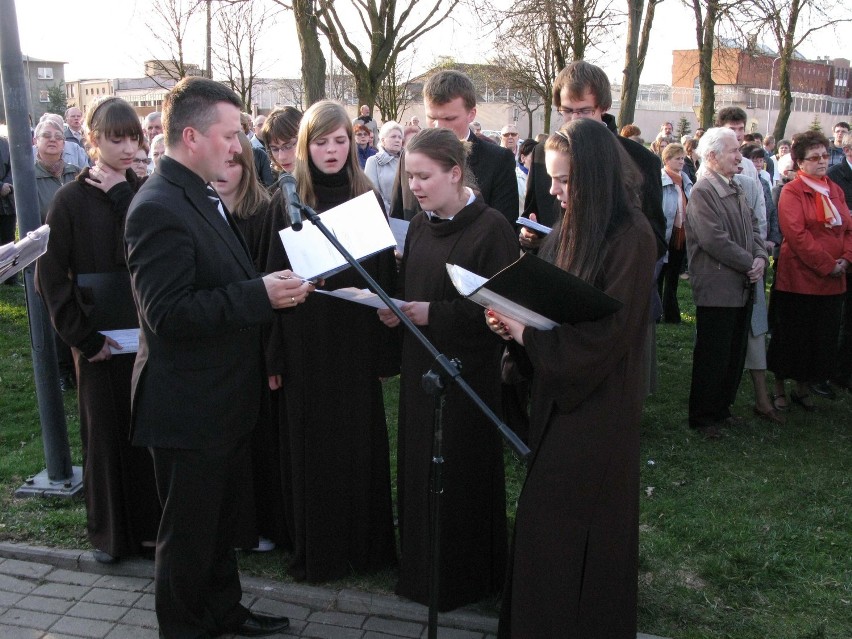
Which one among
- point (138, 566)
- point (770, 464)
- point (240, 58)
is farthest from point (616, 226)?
point (240, 58)

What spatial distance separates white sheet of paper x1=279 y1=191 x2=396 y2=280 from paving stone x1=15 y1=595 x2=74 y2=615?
6.62 feet

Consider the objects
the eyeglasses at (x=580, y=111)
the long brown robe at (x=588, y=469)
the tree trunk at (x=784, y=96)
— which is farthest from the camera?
the tree trunk at (x=784, y=96)

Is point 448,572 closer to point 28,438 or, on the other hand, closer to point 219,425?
point 219,425

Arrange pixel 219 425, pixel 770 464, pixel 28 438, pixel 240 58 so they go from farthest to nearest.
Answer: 1. pixel 240 58
2. pixel 28 438
3. pixel 770 464
4. pixel 219 425

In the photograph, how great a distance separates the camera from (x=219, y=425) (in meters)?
3.05

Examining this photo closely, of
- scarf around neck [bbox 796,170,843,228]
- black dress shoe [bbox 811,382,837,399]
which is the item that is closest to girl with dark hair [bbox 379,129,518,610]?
scarf around neck [bbox 796,170,843,228]

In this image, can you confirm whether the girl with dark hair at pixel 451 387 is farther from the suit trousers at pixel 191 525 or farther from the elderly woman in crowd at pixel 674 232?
the elderly woman in crowd at pixel 674 232

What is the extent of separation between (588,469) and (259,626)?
1696 mm

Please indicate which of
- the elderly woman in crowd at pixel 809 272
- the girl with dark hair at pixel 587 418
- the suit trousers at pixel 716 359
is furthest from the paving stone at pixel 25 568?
the elderly woman in crowd at pixel 809 272

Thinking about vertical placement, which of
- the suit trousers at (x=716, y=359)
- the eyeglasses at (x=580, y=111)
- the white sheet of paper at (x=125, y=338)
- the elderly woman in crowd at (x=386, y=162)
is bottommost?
the suit trousers at (x=716, y=359)

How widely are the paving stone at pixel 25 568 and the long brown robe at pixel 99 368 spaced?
0.91 ft

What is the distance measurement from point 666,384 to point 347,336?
427 centimetres

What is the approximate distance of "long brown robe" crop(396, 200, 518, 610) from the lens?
11.2ft

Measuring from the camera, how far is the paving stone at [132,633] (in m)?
3.49
